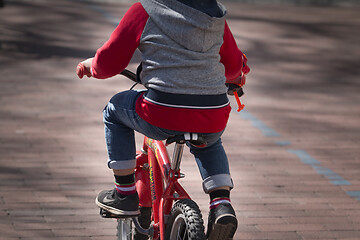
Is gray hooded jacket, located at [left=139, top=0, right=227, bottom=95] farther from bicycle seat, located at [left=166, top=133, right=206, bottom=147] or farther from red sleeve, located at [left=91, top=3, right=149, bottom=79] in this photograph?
bicycle seat, located at [left=166, top=133, right=206, bottom=147]

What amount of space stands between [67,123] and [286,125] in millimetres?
2405

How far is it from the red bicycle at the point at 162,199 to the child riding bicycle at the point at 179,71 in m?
0.08

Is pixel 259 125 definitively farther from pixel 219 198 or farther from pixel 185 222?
pixel 185 222

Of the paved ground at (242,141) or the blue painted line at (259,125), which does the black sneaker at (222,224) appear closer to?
the paved ground at (242,141)

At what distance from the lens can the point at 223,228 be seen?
10.2 feet

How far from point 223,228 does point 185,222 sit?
19cm

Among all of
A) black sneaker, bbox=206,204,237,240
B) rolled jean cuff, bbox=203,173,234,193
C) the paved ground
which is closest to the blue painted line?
the paved ground

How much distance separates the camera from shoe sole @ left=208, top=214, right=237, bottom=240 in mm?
3117

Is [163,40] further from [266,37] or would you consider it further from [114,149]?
[266,37]

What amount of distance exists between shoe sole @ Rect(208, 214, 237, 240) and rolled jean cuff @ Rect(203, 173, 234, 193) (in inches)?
8.3

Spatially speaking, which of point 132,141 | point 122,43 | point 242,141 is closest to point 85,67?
point 122,43

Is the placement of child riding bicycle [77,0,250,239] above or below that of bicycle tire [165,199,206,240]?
above

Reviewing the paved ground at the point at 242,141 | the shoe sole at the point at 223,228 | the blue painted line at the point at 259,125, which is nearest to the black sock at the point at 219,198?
the shoe sole at the point at 223,228

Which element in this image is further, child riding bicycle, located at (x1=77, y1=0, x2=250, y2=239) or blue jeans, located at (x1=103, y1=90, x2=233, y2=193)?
blue jeans, located at (x1=103, y1=90, x2=233, y2=193)
